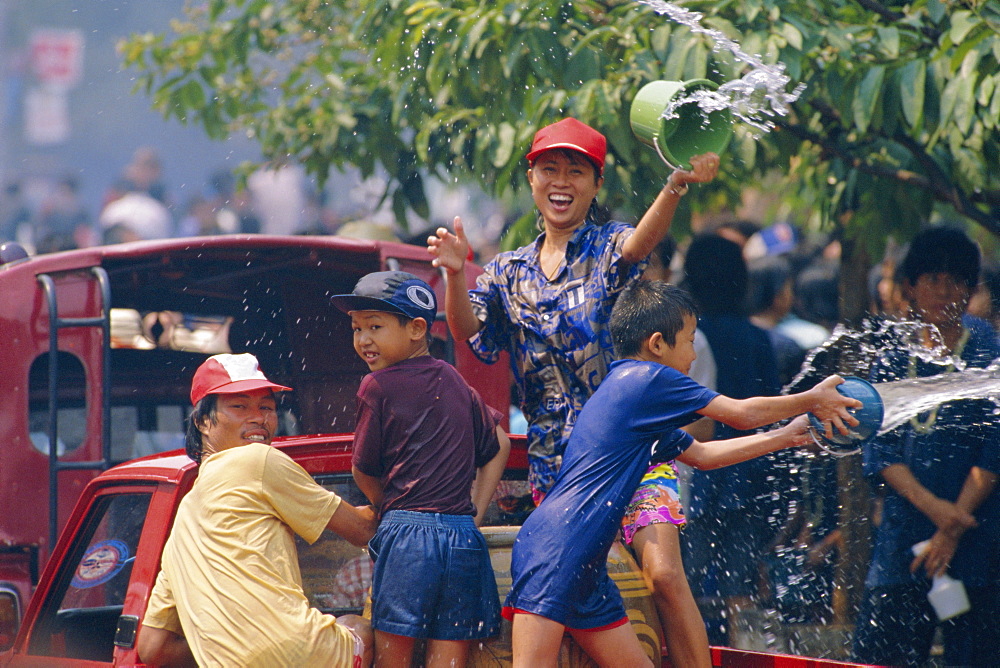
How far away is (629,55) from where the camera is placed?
5504 millimetres

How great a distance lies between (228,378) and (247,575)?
25.6 inches

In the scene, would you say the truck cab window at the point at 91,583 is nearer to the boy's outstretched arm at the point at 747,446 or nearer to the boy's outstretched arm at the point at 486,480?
the boy's outstretched arm at the point at 486,480

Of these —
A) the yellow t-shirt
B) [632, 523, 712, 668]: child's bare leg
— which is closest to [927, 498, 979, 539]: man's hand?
[632, 523, 712, 668]: child's bare leg

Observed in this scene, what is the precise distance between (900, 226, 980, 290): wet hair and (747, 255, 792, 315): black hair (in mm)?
2295

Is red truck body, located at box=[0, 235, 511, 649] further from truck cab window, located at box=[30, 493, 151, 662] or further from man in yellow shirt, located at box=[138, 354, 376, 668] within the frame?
man in yellow shirt, located at box=[138, 354, 376, 668]

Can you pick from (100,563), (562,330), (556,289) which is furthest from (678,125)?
(100,563)

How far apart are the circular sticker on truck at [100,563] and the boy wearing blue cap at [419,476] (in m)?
1.15

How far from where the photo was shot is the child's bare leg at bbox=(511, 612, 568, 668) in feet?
10.6

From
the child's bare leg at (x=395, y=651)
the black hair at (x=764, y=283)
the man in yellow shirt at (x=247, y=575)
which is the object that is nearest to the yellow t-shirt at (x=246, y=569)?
the man in yellow shirt at (x=247, y=575)

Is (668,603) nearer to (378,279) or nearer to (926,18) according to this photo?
(378,279)

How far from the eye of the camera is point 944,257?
17.5ft

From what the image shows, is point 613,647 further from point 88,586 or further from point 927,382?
point 927,382

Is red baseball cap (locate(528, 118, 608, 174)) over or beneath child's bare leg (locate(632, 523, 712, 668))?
over

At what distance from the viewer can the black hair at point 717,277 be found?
6.12 metres
